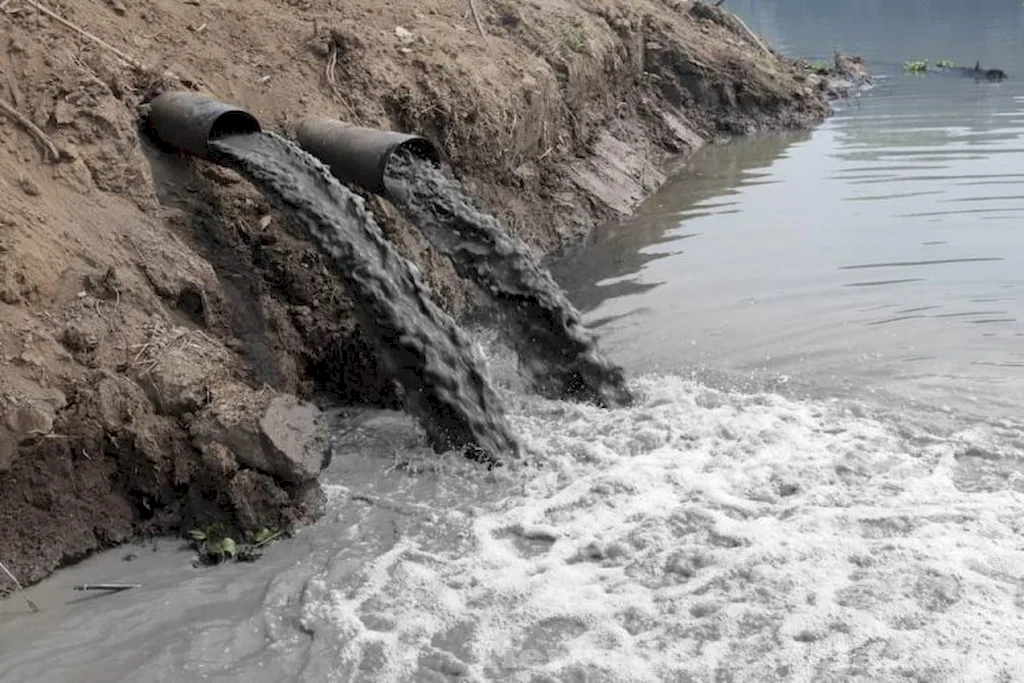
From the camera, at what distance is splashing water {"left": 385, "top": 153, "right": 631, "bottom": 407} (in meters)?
6.98

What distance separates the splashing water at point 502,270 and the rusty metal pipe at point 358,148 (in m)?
0.18

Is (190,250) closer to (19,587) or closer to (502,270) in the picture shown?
(502,270)

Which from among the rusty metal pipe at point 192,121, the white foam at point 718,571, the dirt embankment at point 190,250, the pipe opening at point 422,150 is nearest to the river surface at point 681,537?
the white foam at point 718,571

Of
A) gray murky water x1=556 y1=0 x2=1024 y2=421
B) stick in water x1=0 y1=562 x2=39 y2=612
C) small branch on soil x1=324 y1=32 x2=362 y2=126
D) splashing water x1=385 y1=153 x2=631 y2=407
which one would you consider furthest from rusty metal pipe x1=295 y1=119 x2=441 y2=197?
stick in water x1=0 y1=562 x2=39 y2=612

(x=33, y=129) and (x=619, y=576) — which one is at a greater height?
(x=33, y=129)

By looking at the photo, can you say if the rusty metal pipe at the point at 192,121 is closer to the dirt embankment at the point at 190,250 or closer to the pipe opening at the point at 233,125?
the pipe opening at the point at 233,125

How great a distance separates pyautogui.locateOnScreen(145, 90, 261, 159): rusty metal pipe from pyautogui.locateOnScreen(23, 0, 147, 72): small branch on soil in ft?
1.18

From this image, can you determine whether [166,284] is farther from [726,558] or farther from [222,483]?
[726,558]

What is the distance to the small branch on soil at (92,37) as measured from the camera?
671 cm

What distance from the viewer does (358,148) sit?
6.96 metres

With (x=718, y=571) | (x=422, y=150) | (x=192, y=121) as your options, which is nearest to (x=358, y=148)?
(x=422, y=150)

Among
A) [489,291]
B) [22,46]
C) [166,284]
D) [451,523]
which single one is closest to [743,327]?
[489,291]

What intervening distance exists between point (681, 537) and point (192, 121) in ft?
12.6

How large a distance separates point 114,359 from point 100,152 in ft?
5.57
